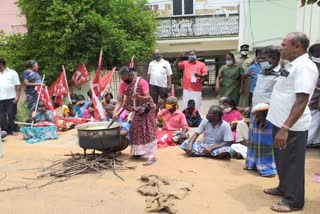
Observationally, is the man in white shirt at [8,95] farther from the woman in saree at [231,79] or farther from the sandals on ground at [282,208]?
the sandals on ground at [282,208]

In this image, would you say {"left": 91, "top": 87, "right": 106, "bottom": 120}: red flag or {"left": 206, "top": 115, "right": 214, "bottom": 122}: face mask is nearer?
{"left": 206, "top": 115, "right": 214, "bottom": 122}: face mask

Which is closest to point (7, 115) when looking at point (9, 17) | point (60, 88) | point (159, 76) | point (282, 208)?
point (60, 88)

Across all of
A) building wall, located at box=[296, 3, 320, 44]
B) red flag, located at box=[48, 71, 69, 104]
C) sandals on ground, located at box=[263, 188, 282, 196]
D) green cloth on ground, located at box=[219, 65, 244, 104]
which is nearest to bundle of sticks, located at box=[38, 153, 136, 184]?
sandals on ground, located at box=[263, 188, 282, 196]

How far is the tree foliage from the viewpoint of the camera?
38.0ft

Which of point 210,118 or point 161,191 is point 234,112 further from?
point 161,191

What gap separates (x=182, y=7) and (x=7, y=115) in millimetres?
12562

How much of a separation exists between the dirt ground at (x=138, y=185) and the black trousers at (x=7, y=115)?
234cm

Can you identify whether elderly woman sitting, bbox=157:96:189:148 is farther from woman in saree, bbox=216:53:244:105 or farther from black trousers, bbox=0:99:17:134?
black trousers, bbox=0:99:17:134

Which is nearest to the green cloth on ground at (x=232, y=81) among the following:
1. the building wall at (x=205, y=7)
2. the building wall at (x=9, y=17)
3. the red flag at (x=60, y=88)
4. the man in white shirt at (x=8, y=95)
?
the red flag at (x=60, y=88)

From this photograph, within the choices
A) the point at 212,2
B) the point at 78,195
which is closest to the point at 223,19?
the point at 212,2

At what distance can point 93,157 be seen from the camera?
19.0 ft

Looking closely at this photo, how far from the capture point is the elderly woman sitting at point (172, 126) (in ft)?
22.8

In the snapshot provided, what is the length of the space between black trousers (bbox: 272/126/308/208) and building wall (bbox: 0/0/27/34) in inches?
491

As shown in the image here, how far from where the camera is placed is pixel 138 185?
15.6 ft
